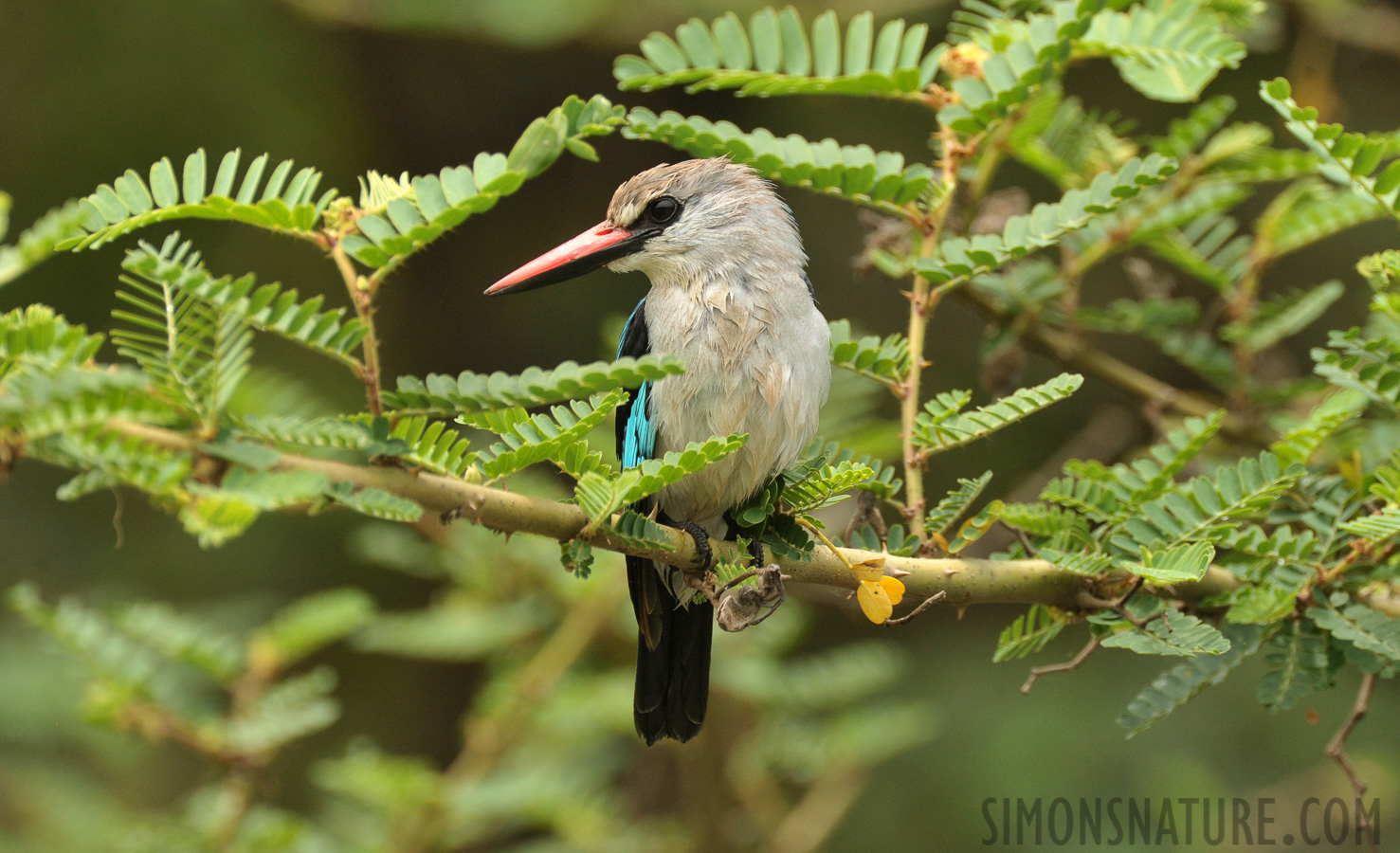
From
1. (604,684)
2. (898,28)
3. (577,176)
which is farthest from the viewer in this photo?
(577,176)

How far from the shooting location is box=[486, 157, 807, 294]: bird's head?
2.38 m

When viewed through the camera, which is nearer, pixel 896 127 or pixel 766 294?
pixel 766 294

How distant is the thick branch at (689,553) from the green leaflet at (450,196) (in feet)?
1.01

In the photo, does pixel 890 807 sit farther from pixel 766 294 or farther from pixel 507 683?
pixel 766 294

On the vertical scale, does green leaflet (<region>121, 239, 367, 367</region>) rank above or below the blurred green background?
above

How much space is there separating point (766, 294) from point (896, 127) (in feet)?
11.6

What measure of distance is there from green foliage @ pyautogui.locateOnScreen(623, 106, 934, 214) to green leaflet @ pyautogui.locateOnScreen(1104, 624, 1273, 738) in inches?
38.4

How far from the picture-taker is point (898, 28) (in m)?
2.09

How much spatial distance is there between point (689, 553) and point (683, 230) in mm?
924

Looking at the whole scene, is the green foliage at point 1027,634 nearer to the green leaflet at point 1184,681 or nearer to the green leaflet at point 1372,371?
the green leaflet at point 1184,681

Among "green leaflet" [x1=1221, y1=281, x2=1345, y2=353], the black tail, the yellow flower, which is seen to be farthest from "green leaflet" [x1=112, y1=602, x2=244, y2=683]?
"green leaflet" [x1=1221, y1=281, x2=1345, y2=353]

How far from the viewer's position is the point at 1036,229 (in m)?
2.00

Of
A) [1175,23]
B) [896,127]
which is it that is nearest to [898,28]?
[1175,23]

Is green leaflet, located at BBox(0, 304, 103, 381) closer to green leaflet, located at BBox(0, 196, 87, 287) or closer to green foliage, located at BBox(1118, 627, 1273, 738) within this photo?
green leaflet, located at BBox(0, 196, 87, 287)
